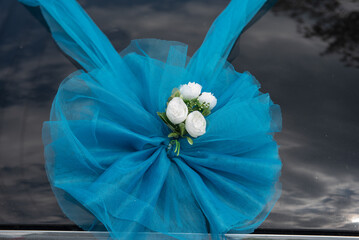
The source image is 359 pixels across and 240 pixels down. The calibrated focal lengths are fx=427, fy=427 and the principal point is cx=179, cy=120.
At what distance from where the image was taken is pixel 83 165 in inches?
54.5

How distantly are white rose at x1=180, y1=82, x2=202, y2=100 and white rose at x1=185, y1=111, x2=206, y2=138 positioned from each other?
0.32 feet

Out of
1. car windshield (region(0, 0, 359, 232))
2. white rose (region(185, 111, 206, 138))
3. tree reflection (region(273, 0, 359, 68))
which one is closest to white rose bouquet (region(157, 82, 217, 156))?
white rose (region(185, 111, 206, 138))

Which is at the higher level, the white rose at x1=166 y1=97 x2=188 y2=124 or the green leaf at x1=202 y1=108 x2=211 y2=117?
the green leaf at x1=202 y1=108 x2=211 y2=117

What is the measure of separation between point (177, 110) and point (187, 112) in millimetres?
45

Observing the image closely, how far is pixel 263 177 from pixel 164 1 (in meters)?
0.85

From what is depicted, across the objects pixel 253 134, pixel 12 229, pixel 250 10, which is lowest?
pixel 12 229

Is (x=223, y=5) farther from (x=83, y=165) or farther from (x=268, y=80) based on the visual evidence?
(x=83, y=165)

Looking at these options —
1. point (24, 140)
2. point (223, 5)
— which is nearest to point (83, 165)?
point (24, 140)

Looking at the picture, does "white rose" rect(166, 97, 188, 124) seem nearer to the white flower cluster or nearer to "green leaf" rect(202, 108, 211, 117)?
the white flower cluster

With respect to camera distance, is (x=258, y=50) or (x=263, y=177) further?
(x=258, y=50)

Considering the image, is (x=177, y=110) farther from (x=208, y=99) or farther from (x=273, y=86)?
(x=273, y=86)

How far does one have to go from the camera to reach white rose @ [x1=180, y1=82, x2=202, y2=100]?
1.45 meters

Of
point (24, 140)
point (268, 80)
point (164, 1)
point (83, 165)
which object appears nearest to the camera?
point (83, 165)

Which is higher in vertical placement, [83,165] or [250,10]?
[250,10]
